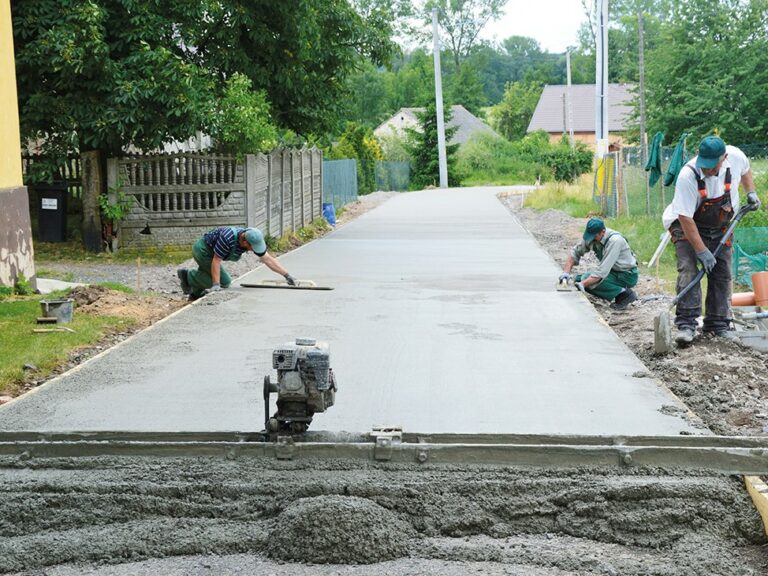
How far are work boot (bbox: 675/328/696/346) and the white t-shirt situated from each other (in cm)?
98

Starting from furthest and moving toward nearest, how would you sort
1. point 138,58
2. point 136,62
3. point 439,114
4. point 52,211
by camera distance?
point 439,114 < point 52,211 < point 136,62 < point 138,58

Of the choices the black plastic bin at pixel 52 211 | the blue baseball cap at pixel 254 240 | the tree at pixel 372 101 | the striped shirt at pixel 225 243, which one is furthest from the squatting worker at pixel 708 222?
the tree at pixel 372 101

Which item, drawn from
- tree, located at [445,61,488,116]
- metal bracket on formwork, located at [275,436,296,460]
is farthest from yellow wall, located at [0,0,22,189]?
tree, located at [445,61,488,116]

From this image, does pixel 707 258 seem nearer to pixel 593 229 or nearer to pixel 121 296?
pixel 593 229

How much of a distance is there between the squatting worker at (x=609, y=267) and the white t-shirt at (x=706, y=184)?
9.31 feet

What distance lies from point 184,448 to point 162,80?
12004 millimetres

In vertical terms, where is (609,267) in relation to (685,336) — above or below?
above

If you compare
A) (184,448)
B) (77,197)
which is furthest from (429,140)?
(184,448)

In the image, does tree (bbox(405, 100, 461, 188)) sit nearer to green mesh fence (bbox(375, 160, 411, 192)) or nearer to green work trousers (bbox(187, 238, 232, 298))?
green mesh fence (bbox(375, 160, 411, 192))

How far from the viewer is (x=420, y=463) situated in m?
5.58

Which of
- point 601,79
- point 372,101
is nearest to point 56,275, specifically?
point 601,79

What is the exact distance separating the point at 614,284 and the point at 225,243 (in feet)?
14.6

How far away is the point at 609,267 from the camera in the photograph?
12117 millimetres

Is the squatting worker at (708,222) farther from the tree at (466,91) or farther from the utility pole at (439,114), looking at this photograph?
the tree at (466,91)
